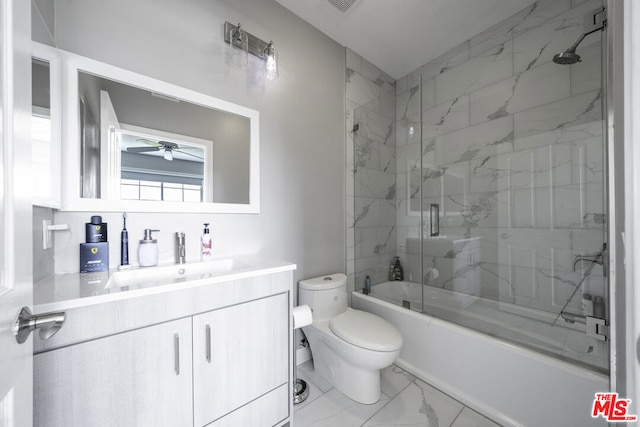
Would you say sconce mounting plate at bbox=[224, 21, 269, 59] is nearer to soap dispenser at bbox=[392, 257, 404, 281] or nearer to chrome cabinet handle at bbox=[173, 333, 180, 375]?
chrome cabinet handle at bbox=[173, 333, 180, 375]

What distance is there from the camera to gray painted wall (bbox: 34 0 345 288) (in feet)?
3.71

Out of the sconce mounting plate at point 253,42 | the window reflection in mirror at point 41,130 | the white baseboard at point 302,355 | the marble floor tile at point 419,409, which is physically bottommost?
the marble floor tile at point 419,409

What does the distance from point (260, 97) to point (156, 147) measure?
2.42 ft

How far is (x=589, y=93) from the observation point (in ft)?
5.01

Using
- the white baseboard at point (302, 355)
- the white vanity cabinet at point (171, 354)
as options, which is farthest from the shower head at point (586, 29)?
the white baseboard at point (302, 355)

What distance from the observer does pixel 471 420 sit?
1.32 meters

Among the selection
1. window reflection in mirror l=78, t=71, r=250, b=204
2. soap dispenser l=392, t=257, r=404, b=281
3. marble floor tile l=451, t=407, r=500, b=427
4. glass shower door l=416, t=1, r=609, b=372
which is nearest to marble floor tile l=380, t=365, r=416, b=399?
marble floor tile l=451, t=407, r=500, b=427

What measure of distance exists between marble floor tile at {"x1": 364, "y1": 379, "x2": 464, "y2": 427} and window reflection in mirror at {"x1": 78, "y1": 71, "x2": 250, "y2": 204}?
4.96 feet

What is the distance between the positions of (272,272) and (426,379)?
4.37 feet

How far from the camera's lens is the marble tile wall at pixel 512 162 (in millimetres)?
1539

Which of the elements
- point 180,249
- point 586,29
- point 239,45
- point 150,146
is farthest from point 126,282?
point 586,29

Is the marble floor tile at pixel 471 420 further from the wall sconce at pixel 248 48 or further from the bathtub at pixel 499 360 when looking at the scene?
the wall sconce at pixel 248 48

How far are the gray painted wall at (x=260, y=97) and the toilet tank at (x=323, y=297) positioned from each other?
167 mm

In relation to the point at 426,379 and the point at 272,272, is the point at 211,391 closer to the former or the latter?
the point at 272,272
